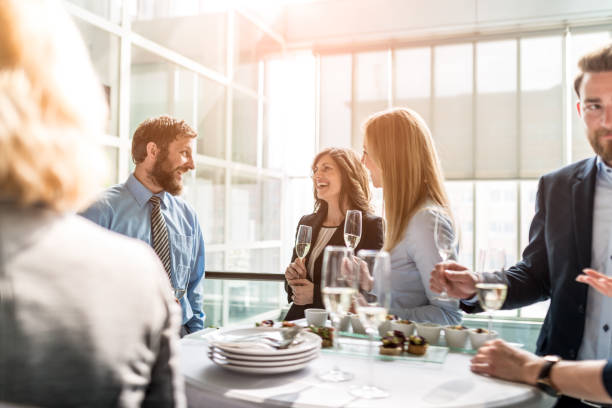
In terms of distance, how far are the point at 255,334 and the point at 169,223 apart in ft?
5.43

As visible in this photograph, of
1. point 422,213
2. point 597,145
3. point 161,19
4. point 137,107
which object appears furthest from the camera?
point 161,19

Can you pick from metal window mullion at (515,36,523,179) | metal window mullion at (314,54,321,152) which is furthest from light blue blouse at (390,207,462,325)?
metal window mullion at (314,54,321,152)

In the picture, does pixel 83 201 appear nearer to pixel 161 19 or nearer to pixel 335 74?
pixel 161 19

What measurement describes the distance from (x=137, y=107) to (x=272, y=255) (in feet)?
13.1

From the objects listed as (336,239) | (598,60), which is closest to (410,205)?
(598,60)

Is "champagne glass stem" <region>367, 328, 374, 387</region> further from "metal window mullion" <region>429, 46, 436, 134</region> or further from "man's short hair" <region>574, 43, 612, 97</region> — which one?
"metal window mullion" <region>429, 46, 436, 134</region>

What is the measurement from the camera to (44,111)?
2.07ft

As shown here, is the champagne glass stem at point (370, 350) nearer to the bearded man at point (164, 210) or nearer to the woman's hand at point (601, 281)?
the woman's hand at point (601, 281)

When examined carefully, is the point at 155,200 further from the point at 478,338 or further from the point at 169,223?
the point at 478,338

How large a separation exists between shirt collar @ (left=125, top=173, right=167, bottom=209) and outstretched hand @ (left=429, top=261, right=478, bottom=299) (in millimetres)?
1939

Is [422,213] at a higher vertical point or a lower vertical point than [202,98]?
lower

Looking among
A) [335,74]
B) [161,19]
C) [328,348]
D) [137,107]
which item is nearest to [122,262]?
[328,348]

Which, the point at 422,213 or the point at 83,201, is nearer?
the point at 83,201

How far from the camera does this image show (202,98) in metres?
6.72
